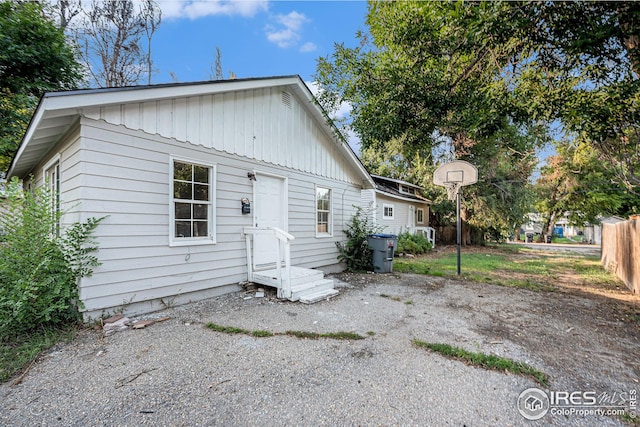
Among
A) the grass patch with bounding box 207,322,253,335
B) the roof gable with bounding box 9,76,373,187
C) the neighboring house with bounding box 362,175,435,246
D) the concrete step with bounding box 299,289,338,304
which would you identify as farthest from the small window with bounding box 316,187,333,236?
the neighboring house with bounding box 362,175,435,246

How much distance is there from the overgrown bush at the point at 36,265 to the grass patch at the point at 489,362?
14.7ft

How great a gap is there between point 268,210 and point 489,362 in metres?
4.66

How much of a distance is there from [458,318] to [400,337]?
4.40 feet

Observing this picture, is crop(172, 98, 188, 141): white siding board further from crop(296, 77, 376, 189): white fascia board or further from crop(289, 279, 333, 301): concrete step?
crop(289, 279, 333, 301): concrete step

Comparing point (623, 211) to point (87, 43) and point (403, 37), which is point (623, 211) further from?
point (87, 43)

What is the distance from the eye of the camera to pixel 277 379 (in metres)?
2.57

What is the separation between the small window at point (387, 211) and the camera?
13768 mm

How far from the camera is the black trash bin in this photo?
7.77 m

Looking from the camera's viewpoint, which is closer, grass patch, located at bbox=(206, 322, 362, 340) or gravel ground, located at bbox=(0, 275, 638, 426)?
gravel ground, located at bbox=(0, 275, 638, 426)

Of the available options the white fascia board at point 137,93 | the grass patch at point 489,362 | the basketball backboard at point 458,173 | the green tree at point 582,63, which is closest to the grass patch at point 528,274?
the basketball backboard at point 458,173

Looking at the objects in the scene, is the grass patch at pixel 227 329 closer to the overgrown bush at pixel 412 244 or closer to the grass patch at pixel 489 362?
the grass patch at pixel 489 362

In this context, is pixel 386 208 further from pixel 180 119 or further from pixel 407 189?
pixel 180 119

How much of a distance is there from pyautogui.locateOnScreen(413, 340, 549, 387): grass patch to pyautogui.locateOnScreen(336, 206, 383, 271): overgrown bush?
4.75 metres

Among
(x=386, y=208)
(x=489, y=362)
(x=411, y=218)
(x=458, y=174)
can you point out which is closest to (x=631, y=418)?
(x=489, y=362)
